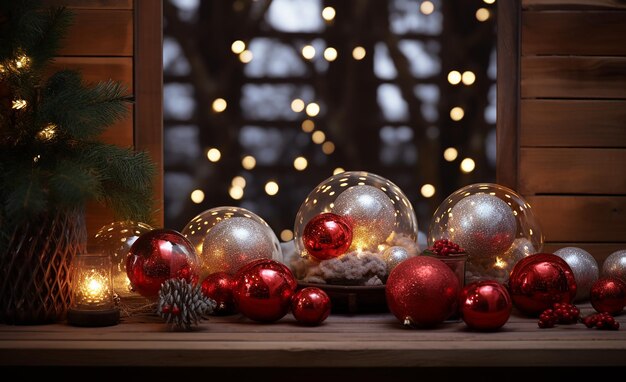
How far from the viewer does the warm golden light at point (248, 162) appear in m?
2.03

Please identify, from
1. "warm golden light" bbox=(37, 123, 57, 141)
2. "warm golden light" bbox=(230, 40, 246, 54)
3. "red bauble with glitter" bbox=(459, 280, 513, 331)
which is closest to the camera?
"red bauble with glitter" bbox=(459, 280, 513, 331)

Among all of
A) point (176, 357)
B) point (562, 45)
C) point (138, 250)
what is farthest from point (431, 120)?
point (176, 357)

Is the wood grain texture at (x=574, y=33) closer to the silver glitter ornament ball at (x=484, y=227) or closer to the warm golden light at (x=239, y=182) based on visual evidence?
the silver glitter ornament ball at (x=484, y=227)

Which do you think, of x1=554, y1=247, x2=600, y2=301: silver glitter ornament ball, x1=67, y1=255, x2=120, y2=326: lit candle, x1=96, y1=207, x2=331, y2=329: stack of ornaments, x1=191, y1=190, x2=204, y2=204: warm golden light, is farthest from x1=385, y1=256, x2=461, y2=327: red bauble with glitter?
x1=191, y1=190, x2=204, y2=204: warm golden light

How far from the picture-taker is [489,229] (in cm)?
161

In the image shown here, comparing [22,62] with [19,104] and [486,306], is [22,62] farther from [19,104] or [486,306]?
[486,306]

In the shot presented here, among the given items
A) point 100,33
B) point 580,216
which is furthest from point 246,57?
point 580,216

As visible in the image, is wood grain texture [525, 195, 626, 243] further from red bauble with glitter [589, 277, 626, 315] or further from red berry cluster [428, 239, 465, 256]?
red berry cluster [428, 239, 465, 256]

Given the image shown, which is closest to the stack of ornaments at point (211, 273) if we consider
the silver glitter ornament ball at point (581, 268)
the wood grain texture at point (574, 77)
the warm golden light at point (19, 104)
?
the warm golden light at point (19, 104)

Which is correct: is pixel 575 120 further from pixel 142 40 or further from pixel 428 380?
pixel 142 40

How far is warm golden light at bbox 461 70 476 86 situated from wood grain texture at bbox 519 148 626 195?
0.24m

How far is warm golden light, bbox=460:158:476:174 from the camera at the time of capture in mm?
2025

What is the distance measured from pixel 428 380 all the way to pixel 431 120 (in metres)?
0.80

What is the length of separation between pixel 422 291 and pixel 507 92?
77 centimetres
